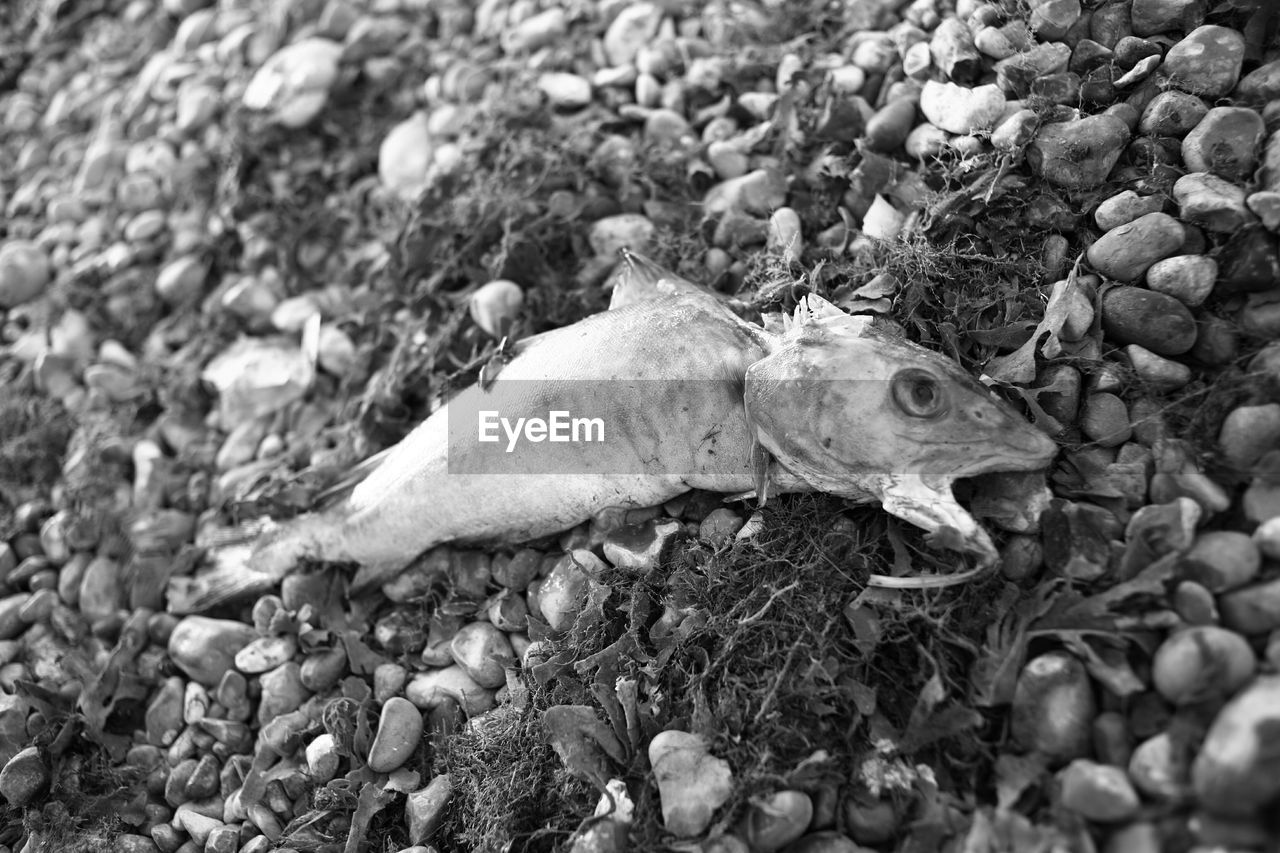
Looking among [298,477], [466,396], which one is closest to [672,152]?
[466,396]

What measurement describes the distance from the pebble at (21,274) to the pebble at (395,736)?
4.00m

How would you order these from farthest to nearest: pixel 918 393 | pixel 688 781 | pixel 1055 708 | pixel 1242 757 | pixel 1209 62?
pixel 1209 62 < pixel 918 393 < pixel 688 781 < pixel 1055 708 < pixel 1242 757

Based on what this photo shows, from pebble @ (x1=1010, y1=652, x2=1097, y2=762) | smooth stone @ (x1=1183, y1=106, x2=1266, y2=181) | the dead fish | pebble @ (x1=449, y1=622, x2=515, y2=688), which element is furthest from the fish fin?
smooth stone @ (x1=1183, y1=106, x2=1266, y2=181)

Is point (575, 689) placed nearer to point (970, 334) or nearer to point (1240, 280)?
point (970, 334)

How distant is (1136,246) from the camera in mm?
2980

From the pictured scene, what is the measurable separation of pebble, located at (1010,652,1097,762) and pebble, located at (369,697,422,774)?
6.89 ft

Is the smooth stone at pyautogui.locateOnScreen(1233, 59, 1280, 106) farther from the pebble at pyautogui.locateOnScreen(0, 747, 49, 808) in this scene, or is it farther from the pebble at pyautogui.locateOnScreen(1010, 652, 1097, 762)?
the pebble at pyautogui.locateOnScreen(0, 747, 49, 808)

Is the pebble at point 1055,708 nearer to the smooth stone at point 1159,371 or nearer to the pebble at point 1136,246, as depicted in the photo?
the smooth stone at point 1159,371

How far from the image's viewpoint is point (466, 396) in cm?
366

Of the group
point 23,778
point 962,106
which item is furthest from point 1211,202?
point 23,778

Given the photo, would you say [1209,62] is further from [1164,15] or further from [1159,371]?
[1159,371]

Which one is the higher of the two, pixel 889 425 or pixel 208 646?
pixel 889 425

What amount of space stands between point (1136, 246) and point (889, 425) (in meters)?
1.06

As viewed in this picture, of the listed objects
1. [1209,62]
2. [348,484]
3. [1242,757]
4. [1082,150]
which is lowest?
[348,484]
